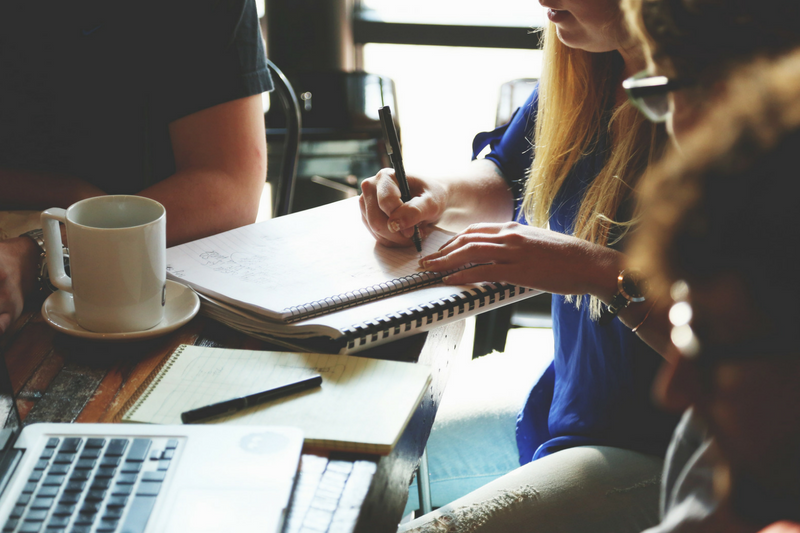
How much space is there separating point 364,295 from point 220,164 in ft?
1.50

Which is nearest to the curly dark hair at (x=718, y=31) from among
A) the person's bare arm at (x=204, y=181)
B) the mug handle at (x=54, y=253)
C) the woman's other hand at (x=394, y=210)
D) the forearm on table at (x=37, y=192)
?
the woman's other hand at (x=394, y=210)

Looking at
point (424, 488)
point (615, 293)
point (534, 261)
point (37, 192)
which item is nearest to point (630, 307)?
point (615, 293)

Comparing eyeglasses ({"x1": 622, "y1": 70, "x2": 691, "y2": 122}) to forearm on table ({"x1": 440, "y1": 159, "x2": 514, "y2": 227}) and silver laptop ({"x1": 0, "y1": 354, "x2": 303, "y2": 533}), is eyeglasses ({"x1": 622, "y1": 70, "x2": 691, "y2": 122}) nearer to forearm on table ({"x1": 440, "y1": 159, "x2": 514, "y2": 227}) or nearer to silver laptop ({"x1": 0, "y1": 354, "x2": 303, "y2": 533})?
silver laptop ({"x1": 0, "y1": 354, "x2": 303, "y2": 533})

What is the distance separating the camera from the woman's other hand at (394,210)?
837 millimetres

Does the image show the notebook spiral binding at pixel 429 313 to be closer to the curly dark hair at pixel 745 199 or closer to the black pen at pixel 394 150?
the black pen at pixel 394 150

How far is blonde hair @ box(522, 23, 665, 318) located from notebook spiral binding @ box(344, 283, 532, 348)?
0.77ft

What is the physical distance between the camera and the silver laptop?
0.41 metres

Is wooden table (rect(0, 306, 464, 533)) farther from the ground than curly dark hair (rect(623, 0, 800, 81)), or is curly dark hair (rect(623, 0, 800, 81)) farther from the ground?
curly dark hair (rect(623, 0, 800, 81))

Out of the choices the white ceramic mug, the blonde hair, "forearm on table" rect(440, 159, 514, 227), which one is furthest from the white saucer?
the blonde hair

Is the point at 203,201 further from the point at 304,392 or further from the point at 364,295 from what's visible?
the point at 304,392

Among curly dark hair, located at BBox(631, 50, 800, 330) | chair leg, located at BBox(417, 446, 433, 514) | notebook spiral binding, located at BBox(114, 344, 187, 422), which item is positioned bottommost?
chair leg, located at BBox(417, 446, 433, 514)

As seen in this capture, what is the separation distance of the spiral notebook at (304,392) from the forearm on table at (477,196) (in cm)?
47

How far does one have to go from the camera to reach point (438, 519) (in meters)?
0.68

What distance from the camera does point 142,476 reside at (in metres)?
0.44
